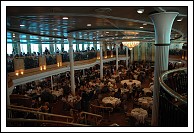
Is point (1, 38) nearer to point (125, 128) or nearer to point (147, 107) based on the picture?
point (125, 128)

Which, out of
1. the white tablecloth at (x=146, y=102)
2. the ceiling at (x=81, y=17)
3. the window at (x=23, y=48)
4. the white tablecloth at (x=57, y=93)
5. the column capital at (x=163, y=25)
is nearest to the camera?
the column capital at (x=163, y=25)

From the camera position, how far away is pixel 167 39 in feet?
17.5

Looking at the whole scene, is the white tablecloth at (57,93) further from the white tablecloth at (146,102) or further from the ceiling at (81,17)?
the white tablecloth at (146,102)

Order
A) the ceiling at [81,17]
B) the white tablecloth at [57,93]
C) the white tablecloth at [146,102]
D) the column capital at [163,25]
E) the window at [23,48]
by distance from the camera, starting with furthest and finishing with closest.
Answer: the window at [23,48] < the white tablecloth at [57,93] < the white tablecloth at [146,102] < the ceiling at [81,17] < the column capital at [163,25]

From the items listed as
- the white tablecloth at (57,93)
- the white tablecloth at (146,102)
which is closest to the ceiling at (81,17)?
the white tablecloth at (146,102)

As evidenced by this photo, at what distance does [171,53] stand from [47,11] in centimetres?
2411

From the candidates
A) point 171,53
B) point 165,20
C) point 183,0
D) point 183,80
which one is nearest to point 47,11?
point 165,20

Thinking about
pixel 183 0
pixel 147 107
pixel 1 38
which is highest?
pixel 183 0

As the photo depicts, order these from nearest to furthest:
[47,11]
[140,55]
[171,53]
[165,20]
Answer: [165,20], [47,11], [171,53], [140,55]

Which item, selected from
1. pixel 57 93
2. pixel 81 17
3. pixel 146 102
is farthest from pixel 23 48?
pixel 81 17

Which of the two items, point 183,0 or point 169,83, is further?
point 169,83

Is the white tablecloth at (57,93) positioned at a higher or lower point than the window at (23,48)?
lower

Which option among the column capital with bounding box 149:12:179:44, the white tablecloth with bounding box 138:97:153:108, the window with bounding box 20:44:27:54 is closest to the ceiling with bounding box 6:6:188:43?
the column capital with bounding box 149:12:179:44

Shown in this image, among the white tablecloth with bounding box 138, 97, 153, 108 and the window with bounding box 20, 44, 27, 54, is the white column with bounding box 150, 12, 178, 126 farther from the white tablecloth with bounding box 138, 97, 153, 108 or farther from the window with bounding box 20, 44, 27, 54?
the window with bounding box 20, 44, 27, 54
